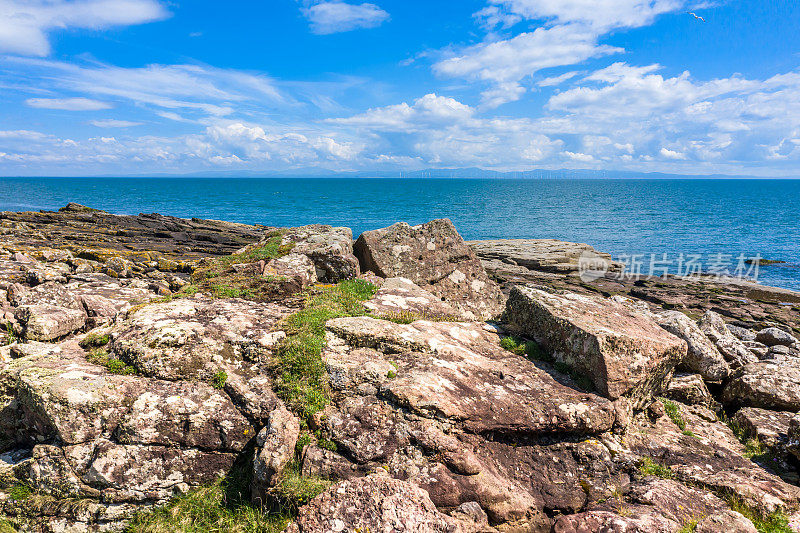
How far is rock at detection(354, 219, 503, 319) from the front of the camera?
48.1ft

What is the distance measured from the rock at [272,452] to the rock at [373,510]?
72cm

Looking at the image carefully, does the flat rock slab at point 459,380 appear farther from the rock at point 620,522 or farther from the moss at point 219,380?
the moss at point 219,380

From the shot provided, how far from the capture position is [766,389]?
10.1m

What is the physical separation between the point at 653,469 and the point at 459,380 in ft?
12.6

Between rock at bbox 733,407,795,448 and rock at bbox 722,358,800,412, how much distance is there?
0.32m

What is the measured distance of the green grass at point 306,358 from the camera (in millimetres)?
7176

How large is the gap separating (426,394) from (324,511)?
7.93 feet

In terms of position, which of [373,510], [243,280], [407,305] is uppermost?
[243,280]

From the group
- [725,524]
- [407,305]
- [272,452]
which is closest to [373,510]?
[272,452]

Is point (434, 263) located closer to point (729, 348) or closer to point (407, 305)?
point (407, 305)

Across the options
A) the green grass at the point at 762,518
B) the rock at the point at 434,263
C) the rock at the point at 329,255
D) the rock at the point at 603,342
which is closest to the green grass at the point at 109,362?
the rock at the point at 329,255

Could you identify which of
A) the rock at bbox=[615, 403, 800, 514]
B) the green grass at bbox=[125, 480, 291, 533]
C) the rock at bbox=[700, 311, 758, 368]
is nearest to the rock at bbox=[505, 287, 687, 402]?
the rock at bbox=[615, 403, 800, 514]

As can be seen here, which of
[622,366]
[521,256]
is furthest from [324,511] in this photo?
[521,256]

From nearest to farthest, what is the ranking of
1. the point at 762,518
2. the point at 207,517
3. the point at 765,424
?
the point at 207,517
the point at 762,518
the point at 765,424
